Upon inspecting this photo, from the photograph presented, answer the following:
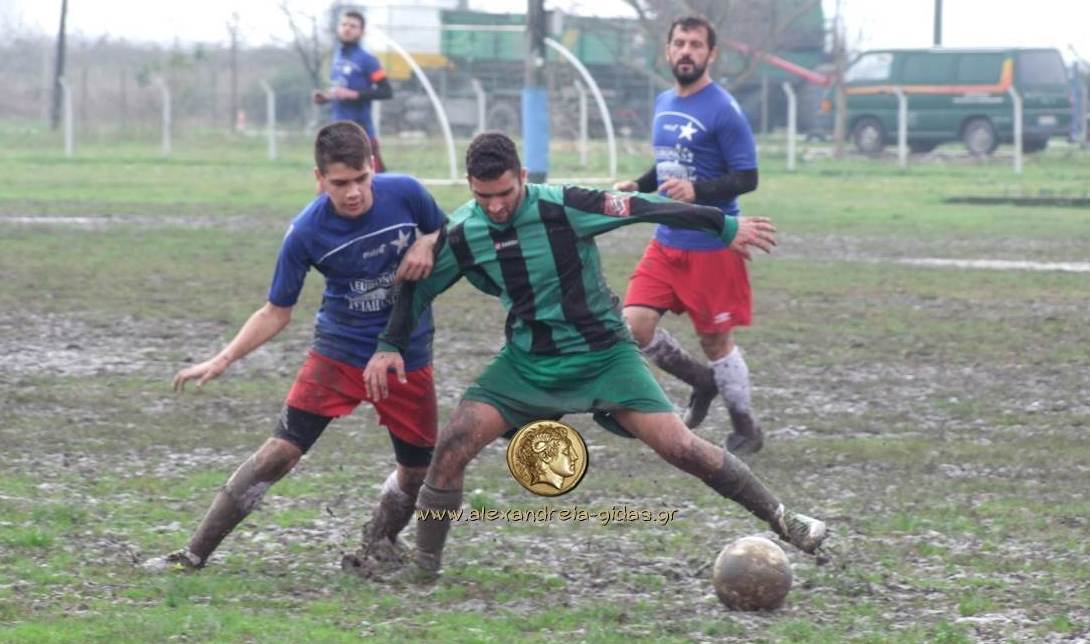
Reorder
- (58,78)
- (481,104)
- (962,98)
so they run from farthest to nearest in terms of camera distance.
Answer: (58,78)
(962,98)
(481,104)

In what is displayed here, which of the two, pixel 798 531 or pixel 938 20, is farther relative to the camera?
pixel 938 20

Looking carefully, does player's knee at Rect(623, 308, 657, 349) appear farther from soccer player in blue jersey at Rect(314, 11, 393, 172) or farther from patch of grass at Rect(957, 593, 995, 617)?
soccer player in blue jersey at Rect(314, 11, 393, 172)

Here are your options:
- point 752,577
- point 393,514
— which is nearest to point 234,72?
point 393,514

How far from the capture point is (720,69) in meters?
41.2

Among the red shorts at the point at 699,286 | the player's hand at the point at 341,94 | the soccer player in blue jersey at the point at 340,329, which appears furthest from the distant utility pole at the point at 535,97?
the soccer player in blue jersey at the point at 340,329

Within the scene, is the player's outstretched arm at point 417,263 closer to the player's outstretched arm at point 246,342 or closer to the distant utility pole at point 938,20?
the player's outstretched arm at point 246,342

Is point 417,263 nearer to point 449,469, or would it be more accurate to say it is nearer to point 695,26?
point 449,469

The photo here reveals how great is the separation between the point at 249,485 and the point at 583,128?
2570 centimetres

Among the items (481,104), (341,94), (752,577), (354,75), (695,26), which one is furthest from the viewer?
(481,104)

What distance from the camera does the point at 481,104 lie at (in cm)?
3325

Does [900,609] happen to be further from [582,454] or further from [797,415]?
[797,415]

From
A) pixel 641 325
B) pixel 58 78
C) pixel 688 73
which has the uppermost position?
pixel 58 78

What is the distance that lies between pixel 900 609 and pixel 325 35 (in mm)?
37671

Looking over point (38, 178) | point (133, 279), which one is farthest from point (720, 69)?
point (133, 279)
